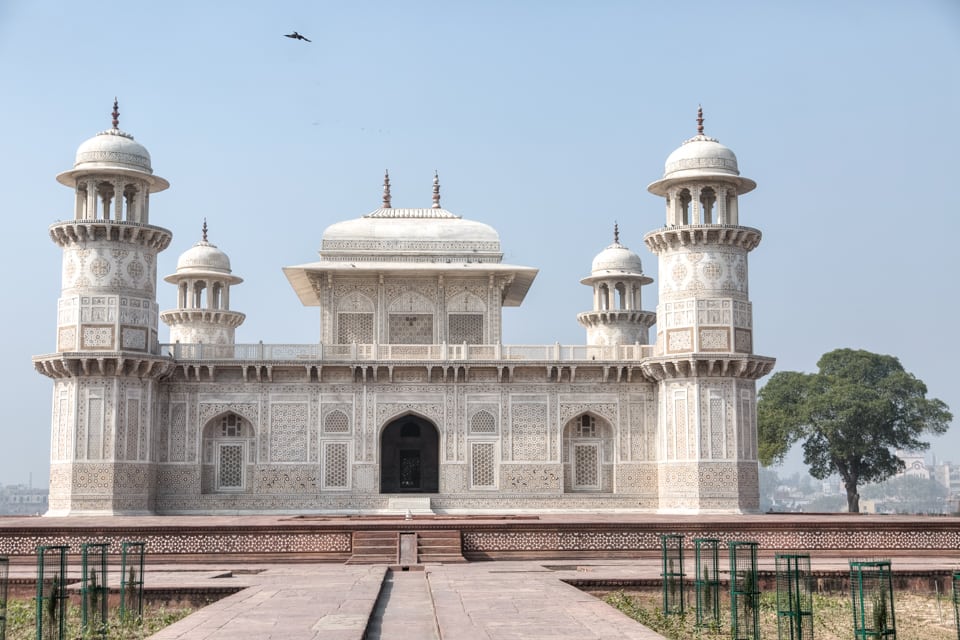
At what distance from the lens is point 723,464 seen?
75.5 feet

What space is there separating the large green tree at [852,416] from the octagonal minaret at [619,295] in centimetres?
761

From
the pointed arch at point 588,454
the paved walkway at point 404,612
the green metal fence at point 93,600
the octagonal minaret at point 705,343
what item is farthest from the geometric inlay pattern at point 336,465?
the green metal fence at point 93,600

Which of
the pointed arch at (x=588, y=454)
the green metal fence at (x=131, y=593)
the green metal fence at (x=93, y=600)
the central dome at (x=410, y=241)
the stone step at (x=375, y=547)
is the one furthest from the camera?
the central dome at (x=410, y=241)

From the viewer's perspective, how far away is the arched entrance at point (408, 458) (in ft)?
85.9

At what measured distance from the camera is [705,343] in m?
23.4

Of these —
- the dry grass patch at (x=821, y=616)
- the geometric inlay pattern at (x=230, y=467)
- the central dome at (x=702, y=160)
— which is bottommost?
the dry grass patch at (x=821, y=616)

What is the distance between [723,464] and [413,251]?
8417 mm

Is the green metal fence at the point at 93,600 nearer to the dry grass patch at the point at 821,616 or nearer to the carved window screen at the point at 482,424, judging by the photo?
the dry grass patch at the point at 821,616

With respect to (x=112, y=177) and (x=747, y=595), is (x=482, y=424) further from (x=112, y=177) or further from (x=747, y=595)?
(x=747, y=595)

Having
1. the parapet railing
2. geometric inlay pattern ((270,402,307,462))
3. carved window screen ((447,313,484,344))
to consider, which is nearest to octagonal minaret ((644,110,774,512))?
the parapet railing

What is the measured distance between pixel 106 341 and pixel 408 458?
6896mm

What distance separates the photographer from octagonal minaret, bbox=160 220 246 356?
107 feet

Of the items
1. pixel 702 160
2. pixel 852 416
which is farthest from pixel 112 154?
pixel 852 416

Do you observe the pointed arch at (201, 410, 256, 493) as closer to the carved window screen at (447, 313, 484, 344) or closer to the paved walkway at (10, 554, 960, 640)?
the carved window screen at (447, 313, 484, 344)
